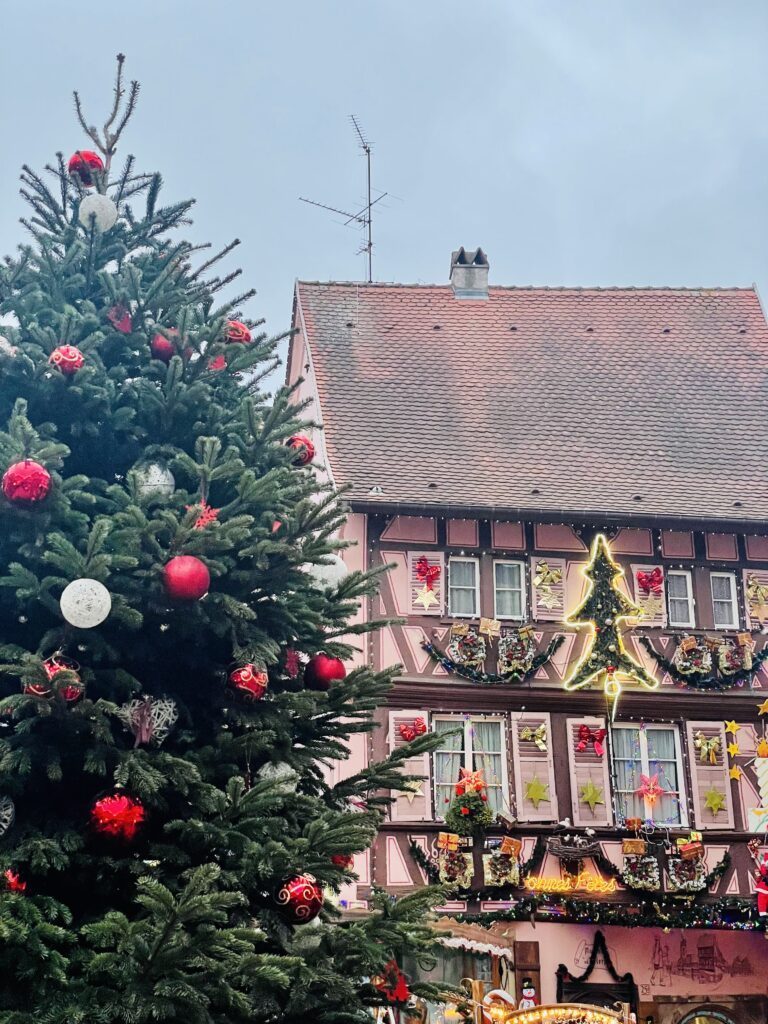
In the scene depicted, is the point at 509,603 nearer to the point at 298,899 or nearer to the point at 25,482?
the point at 298,899

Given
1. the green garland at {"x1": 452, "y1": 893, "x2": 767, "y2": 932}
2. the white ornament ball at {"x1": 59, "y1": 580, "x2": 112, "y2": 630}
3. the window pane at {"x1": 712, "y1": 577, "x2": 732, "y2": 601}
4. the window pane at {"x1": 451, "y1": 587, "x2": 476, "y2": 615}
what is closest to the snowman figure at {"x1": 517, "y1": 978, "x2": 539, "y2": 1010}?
the green garland at {"x1": 452, "y1": 893, "x2": 767, "y2": 932}

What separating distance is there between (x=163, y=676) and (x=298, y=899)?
1561mm

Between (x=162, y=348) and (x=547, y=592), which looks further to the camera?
(x=547, y=592)

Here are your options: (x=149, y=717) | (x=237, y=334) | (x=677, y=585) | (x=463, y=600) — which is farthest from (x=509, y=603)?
(x=149, y=717)

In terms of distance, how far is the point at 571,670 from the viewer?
18031mm

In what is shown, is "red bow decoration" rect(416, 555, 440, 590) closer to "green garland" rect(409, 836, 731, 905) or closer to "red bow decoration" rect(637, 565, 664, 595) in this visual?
"red bow decoration" rect(637, 565, 664, 595)

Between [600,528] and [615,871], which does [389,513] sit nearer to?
[600,528]

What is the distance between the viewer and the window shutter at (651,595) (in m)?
18.5

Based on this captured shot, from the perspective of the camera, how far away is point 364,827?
6.76 metres

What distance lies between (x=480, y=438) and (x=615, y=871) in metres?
6.68

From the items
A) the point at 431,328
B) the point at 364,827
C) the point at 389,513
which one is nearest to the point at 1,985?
the point at 364,827

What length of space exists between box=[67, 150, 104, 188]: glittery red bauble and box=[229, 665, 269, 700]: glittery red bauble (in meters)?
3.62

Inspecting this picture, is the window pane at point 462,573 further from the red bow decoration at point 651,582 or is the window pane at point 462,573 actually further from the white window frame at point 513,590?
the red bow decoration at point 651,582

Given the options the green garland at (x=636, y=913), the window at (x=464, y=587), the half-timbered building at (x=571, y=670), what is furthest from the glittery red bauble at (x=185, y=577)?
the window at (x=464, y=587)
